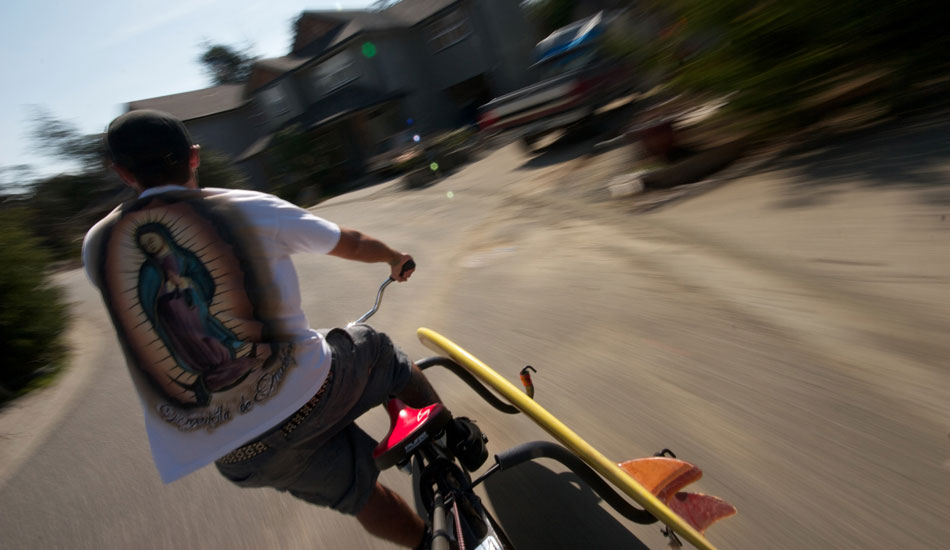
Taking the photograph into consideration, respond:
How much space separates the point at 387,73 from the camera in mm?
24609

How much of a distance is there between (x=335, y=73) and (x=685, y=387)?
2613 centimetres

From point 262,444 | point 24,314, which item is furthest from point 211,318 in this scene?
point 24,314

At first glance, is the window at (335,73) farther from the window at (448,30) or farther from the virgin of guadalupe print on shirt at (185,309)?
the virgin of guadalupe print on shirt at (185,309)

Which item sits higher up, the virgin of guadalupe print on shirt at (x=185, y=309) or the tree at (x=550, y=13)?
the tree at (x=550, y=13)

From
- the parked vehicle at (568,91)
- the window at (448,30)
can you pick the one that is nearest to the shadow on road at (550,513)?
the parked vehicle at (568,91)

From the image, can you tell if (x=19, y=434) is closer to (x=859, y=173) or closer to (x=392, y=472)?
(x=392, y=472)

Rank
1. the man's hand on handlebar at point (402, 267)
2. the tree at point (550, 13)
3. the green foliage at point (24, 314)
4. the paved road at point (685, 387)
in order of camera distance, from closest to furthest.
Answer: the paved road at point (685, 387) < the man's hand on handlebar at point (402, 267) < the green foliage at point (24, 314) < the tree at point (550, 13)

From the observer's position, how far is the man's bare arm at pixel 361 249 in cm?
200

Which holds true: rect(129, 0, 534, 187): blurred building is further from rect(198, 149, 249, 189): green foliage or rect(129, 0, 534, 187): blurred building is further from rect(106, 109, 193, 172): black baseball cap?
rect(106, 109, 193, 172): black baseball cap

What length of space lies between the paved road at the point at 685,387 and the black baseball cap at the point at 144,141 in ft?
6.65

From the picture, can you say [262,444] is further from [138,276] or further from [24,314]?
[24,314]

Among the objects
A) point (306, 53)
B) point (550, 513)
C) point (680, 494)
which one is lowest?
point (550, 513)

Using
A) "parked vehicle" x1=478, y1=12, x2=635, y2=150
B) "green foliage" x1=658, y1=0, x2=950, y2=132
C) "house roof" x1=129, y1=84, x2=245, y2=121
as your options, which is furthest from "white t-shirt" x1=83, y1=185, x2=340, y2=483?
"house roof" x1=129, y1=84, x2=245, y2=121

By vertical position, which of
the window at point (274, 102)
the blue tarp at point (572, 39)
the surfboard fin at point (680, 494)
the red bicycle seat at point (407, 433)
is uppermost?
the window at point (274, 102)
